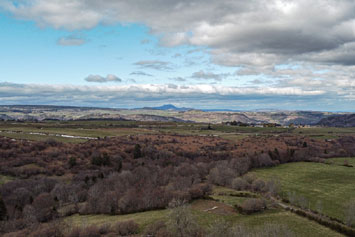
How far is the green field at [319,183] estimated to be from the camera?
61812 mm

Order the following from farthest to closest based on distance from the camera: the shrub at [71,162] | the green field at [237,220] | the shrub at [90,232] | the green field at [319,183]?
the shrub at [71,162]
the green field at [319,183]
the green field at [237,220]
the shrub at [90,232]

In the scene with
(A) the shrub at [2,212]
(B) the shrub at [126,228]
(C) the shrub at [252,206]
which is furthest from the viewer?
(C) the shrub at [252,206]

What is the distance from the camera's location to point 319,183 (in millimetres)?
80500

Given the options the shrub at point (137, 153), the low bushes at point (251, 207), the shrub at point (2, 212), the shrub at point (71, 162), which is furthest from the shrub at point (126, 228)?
the shrub at point (137, 153)

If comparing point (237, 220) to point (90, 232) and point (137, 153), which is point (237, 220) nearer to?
point (90, 232)

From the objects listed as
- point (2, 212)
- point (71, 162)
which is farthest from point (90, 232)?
point (71, 162)

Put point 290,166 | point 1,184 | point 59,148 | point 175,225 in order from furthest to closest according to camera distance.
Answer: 1. point 59,148
2. point 290,166
3. point 1,184
4. point 175,225

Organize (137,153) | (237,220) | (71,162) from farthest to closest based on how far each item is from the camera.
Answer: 1. (137,153)
2. (71,162)
3. (237,220)

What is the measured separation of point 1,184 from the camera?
2842 inches

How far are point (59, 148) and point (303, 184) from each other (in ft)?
314

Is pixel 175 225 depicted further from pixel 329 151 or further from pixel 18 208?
pixel 329 151

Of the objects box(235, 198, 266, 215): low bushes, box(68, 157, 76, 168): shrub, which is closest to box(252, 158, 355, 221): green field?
box(235, 198, 266, 215): low bushes

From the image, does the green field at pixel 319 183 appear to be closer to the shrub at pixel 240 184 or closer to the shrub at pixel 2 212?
the shrub at pixel 240 184

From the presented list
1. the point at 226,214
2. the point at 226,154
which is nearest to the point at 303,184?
the point at 226,214
